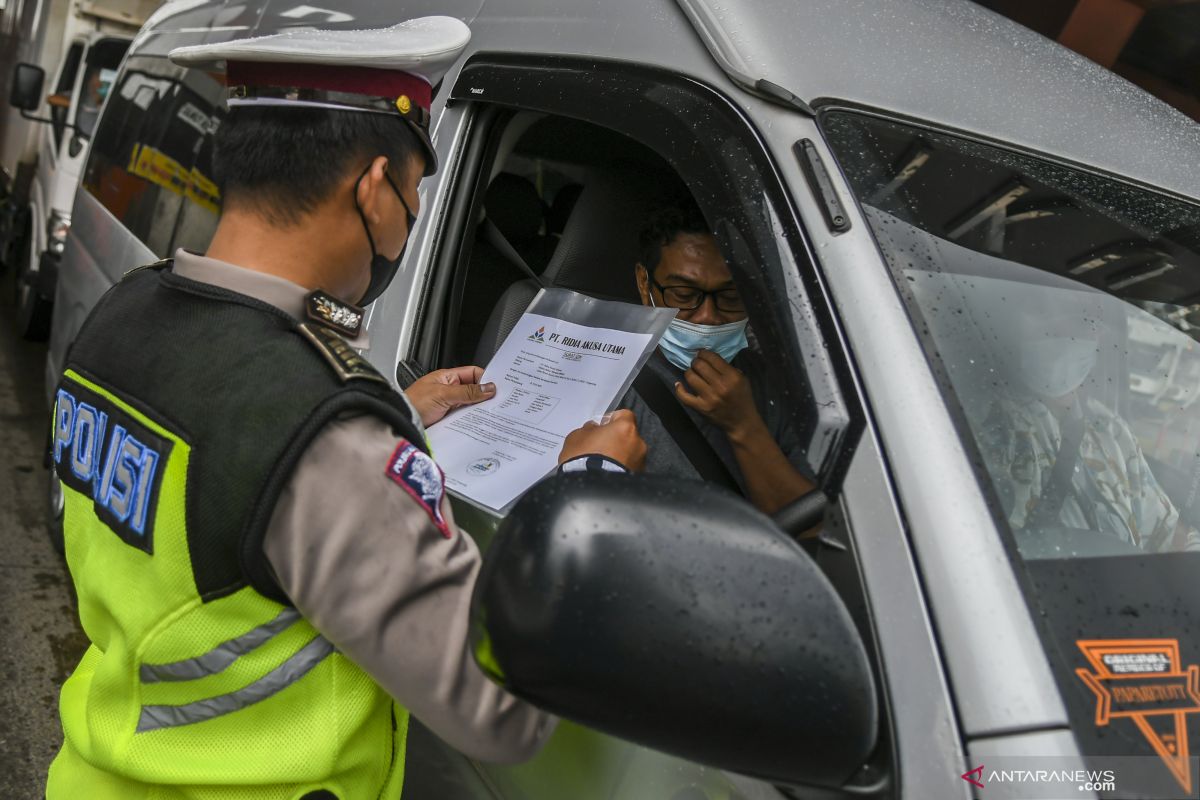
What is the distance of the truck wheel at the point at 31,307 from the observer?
22.0 ft

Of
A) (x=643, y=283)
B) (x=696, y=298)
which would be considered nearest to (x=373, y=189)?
(x=696, y=298)

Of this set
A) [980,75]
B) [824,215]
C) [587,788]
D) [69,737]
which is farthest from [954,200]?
[69,737]

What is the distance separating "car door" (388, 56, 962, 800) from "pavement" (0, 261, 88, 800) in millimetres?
1810

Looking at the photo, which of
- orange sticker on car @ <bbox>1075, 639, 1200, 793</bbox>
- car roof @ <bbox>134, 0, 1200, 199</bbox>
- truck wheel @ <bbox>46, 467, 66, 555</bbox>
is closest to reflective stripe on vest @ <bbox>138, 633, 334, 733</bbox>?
orange sticker on car @ <bbox>1075, 639, 1200, 793</bbox>

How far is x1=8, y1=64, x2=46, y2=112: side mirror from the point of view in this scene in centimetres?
730

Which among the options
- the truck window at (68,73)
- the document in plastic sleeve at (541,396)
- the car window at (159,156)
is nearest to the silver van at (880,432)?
the document in plastic sleeve at (541,396)

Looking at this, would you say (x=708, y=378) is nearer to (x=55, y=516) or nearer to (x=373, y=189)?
(x=373, y=189)

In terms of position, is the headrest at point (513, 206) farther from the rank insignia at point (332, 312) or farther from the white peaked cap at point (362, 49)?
the rank insignia at point (332, 312)

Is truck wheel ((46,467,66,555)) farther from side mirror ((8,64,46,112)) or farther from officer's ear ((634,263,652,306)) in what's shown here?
side mirror ((8,64,46,112))

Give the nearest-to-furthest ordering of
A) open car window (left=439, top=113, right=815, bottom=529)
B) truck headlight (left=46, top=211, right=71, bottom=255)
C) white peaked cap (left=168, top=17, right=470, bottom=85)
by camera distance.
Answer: white peaked cap (left=168, top=17, right=470, bottom=85) < open car window (left=439, top=113, right=815, bottom=529) < truck headlight (left=46, top=211, right=71, bottom=255)

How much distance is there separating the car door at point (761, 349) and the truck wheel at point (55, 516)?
8.09 ft

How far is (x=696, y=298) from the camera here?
207cm

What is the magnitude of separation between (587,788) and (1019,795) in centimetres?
57

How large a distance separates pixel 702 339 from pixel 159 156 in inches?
91.6
